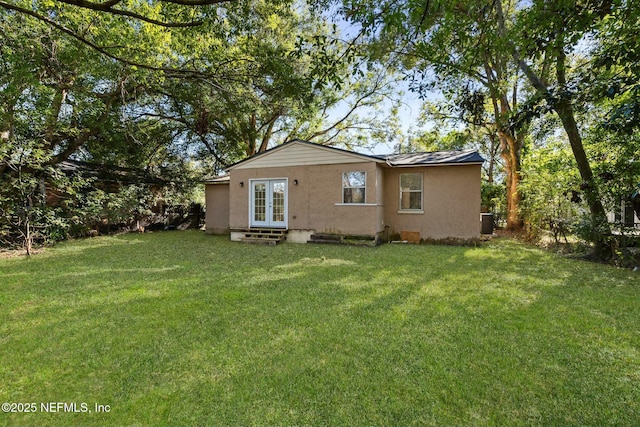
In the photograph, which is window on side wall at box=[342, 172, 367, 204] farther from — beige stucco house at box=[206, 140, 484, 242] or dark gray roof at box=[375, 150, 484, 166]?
dark gray roof at box=[375, 150, 484, 166]

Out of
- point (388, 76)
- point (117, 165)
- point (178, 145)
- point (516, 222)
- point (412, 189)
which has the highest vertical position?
point (388, 76)

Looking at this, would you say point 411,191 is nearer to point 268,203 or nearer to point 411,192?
point 411,192

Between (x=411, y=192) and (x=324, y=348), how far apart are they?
864 centimetres

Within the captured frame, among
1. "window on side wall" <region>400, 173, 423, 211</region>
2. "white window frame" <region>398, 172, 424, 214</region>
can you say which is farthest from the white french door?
"window on side wall" <region>400, 173, 423, 211</region>

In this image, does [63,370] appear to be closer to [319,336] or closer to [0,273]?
[319,336]

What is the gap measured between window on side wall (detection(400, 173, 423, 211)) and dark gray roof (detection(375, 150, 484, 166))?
49 cm

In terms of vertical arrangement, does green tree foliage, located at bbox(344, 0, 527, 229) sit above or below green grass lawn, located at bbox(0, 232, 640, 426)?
above

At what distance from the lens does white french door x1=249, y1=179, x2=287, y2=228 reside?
1090cm

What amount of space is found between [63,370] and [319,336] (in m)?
2.34

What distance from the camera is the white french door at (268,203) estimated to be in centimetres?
1090

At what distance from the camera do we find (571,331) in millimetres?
3301

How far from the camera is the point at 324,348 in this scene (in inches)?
115

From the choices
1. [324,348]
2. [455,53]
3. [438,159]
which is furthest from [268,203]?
[324,348]

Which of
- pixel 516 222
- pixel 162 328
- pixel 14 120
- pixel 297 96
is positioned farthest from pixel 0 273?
pixel 516 222
